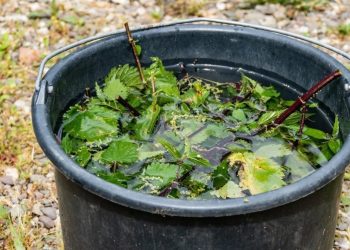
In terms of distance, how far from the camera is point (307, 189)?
1517mm

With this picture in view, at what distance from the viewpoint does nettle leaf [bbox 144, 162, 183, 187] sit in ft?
6.02

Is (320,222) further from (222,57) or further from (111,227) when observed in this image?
(222,57)

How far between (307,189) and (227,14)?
260 centimetres

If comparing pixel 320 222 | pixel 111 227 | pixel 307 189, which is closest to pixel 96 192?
pixel 111 227

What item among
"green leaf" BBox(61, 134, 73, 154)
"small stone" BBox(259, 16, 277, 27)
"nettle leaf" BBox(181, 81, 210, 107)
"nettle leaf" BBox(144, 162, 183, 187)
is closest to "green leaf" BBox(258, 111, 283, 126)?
"nettle leaf" BBox(181, 81, 210, 107)

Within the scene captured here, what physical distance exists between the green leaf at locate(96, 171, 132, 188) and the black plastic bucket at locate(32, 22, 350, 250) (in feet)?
0.38

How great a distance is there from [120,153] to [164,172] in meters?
0.15

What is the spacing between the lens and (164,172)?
1.85 m

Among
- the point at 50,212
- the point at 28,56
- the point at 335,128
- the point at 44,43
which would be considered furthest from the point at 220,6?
the point at 335,128

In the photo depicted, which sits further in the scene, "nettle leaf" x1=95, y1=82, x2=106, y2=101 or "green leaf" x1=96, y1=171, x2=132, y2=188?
"nettle leaf" x1=95, y1=82, x2=106, y2=101

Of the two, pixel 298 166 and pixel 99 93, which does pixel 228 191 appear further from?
pixel 99 93

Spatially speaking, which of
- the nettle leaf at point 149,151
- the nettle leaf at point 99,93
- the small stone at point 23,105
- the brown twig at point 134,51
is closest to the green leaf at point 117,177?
the nettle leaf at point 149,151

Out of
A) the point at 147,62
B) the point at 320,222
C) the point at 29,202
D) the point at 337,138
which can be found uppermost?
the point at 147,62

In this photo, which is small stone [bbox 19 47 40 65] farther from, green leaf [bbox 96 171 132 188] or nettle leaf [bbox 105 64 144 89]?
green leaf [bbox 96 171 132 188]
